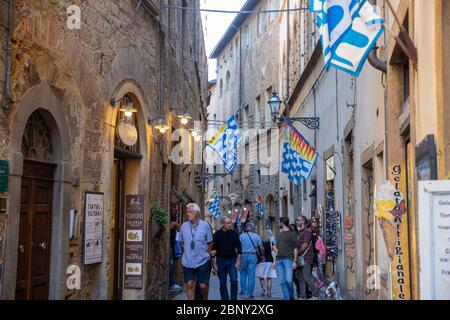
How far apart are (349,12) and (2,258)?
445cm

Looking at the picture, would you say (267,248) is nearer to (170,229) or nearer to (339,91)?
(170,229)

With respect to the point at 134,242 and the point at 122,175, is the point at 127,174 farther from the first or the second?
the point at 134,242

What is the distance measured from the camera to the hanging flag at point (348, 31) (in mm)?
6219

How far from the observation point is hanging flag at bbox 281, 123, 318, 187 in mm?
13961

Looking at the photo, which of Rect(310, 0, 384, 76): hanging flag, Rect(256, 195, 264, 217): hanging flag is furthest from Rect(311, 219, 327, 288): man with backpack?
Rect(256, 195, 264, 217): hanging flag

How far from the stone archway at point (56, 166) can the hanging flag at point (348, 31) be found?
307 centimetres

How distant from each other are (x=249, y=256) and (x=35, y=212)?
Answer: 261 inches

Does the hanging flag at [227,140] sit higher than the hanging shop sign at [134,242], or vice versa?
the hanging flag at [227,140]

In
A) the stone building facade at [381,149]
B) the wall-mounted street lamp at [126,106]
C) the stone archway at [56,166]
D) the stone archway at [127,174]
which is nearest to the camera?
the stone building facade at [381,149]

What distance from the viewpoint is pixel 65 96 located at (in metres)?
7.35

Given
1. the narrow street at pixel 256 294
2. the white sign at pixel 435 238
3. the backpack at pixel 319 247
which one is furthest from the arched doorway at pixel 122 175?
the white sign at pixel 435 238

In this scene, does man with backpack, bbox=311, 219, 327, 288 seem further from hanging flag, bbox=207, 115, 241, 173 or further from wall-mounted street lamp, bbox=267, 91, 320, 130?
hanging flag, bbox=207, 115, 241, 173

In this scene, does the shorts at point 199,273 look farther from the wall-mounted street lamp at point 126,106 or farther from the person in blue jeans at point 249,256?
the person in blue jeans at point 249,256

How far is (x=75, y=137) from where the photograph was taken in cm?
764
